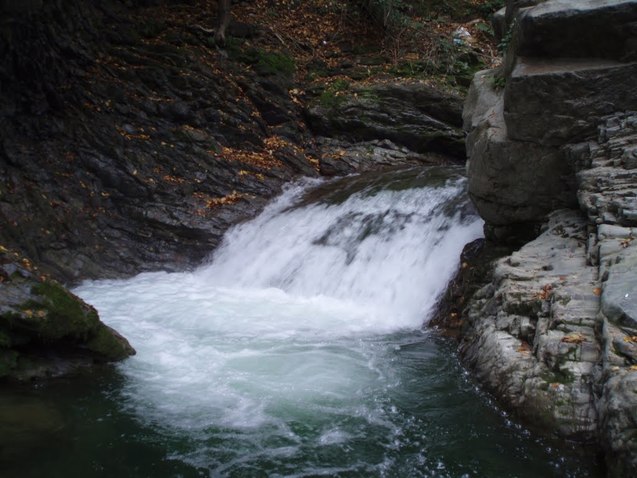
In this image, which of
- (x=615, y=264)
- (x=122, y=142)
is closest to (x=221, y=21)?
(x=122, y=142)

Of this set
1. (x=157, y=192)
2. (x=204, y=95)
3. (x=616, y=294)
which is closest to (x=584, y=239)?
(x=616, y=294)

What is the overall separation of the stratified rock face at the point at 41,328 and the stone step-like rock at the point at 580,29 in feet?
19.3

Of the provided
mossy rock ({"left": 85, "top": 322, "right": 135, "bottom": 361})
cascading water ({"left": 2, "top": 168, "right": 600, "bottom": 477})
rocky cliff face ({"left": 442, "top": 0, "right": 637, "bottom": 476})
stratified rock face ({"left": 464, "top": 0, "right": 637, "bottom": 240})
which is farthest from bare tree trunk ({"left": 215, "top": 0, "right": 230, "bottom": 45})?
mossy rock ({"left": 85, "top": 322, "right": 135, "bottom": 361})

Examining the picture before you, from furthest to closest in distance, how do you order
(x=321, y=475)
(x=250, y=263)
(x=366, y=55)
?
(x=366, y=55) → (x=250, y=263) → (x=321, y=475)

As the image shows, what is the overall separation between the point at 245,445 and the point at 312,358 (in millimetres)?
2014

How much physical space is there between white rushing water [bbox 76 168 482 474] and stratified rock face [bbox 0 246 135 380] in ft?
1.57

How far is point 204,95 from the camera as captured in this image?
13078mm

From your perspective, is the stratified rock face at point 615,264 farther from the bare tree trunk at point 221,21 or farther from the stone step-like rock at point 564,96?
the bare tree trunk at point 221,21

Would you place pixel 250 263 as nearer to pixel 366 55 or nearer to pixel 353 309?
pixel 353 309

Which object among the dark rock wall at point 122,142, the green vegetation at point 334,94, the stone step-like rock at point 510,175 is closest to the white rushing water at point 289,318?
the dark rock wall at point 122,142

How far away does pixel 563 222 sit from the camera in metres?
6.71

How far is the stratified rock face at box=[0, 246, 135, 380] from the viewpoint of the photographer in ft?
17.5

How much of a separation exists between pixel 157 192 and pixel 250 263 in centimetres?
243

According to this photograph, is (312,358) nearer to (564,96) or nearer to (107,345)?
(107,345)
